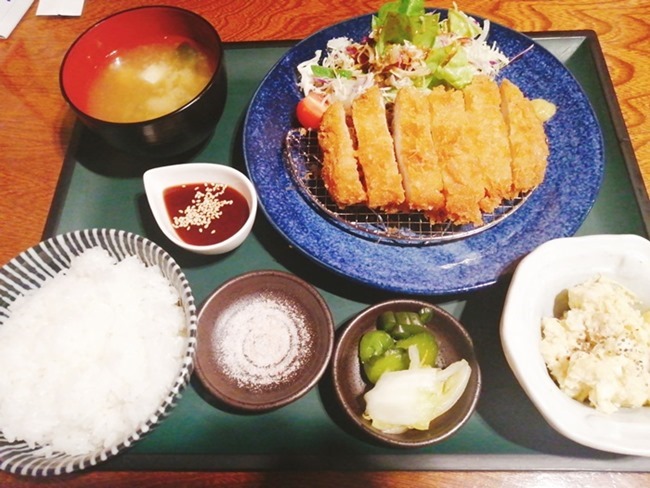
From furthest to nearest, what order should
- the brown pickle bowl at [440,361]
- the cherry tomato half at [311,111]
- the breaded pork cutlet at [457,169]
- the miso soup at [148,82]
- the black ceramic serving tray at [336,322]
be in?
the cherry tomato half at [311,111] → the miso soup at [148,82] → the breaded pork cutlet at [457,169] → the black ceramic serving tray at [336,322] → the brown pickle bowl at [440,361]

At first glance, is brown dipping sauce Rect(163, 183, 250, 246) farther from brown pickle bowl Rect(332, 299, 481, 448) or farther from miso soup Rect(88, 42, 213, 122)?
brown pickle bowl Rect(332, 299, 481, 448)

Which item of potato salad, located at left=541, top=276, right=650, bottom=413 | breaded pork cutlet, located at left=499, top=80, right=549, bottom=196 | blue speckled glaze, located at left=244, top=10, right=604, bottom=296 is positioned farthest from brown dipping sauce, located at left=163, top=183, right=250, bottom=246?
potato salad, located at left=541, top=276, right=650, bottom=413

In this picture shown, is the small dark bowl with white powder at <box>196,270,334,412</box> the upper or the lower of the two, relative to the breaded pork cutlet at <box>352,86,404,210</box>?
lower

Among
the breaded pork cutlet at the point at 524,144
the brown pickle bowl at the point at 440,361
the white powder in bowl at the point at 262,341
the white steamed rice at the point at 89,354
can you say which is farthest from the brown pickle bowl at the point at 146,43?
the breaded pork cutlet at the point at 524,144

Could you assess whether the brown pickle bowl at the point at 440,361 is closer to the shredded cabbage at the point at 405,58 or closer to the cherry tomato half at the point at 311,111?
the cherry tomato half at the point at 311,111

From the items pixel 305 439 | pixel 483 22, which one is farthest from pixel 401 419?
pixel 483 22

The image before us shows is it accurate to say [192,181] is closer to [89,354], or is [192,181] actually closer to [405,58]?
[89,354]
